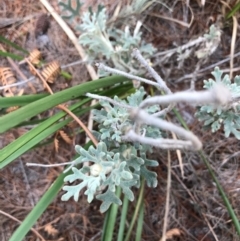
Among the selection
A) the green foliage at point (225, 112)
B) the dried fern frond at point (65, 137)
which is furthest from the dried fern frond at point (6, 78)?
the green foliage at point (225, 112)

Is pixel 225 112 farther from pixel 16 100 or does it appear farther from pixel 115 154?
pixel 16 100

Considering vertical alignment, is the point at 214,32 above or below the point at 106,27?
below

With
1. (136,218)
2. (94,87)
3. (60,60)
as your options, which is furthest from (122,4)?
(136,218)

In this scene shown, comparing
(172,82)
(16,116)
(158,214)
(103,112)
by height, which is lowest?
(158,214)

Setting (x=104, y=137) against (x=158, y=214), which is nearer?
(x=104, y=137)

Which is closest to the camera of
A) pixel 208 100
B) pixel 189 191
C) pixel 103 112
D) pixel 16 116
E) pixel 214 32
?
pixel 208 100

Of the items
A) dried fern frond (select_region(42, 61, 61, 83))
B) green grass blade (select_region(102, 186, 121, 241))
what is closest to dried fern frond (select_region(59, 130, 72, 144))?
dried fern frond (select_region(42, 61, 61, 83))

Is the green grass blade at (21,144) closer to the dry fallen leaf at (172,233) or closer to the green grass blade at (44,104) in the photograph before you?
the green grass blade at (44,104)

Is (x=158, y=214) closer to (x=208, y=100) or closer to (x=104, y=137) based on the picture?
(x=104, y=137)
